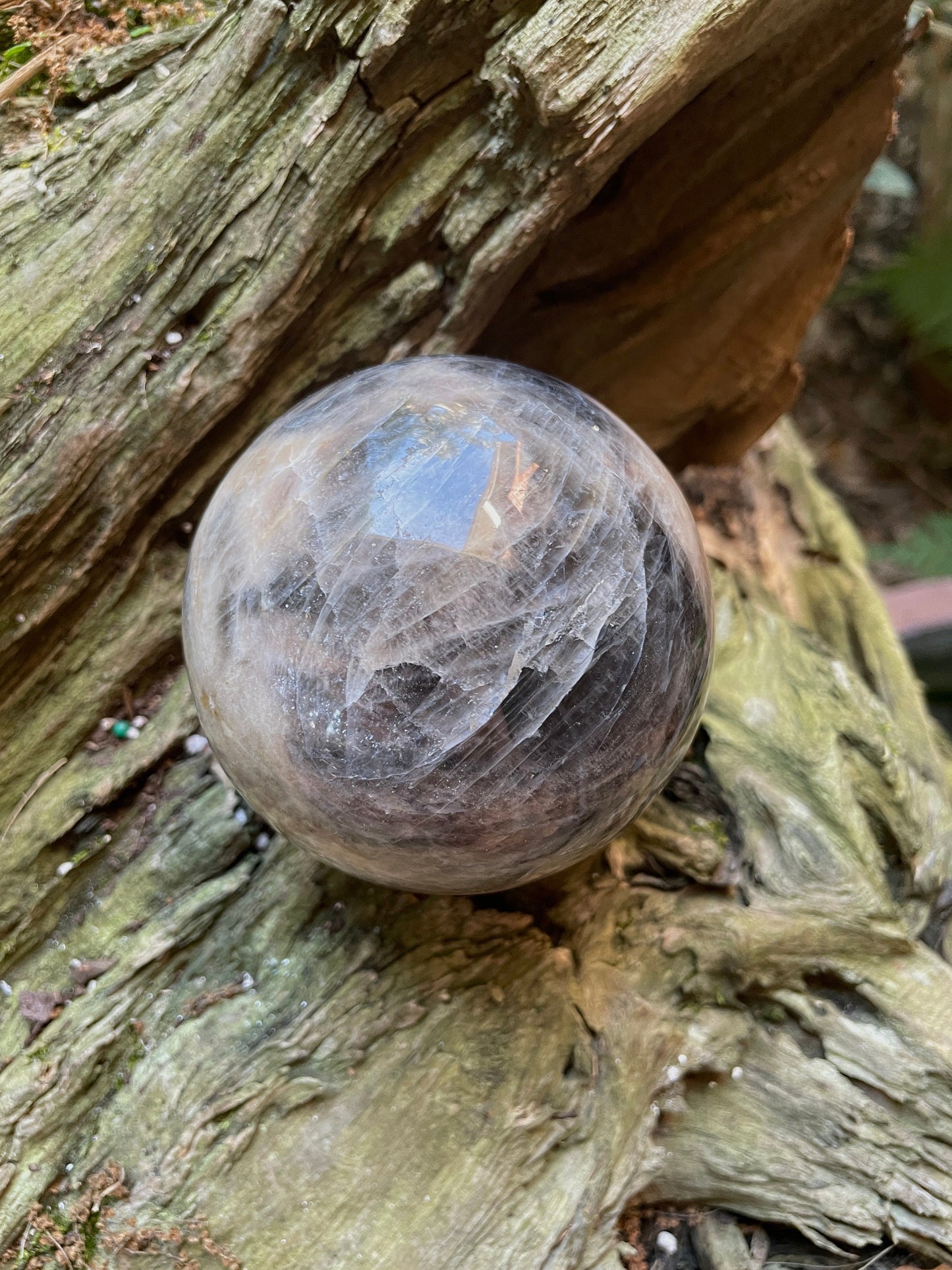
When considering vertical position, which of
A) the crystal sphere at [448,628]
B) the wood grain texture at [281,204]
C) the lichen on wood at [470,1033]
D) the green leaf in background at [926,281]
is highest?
the wood grain texture at [281,204]

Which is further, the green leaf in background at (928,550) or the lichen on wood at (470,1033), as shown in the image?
the green leaf in background at (928,550)

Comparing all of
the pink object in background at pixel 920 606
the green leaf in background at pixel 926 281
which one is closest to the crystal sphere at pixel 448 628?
the pink object in background at pixel 920 606

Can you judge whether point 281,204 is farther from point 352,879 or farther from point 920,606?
point 920,606

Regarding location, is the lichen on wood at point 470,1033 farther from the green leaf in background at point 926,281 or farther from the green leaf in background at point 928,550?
the green leaf in background at point 926,281

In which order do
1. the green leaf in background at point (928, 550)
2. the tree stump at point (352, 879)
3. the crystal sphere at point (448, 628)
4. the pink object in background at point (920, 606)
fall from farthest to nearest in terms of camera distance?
the green leaf in background at point (928, 550) < the pink object in background at point (920, 606) < the tree stump at point (352, 879) < the crystal sphere at point (448, 628)

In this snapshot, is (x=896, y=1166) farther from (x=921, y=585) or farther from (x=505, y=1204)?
(x=921, y=585)

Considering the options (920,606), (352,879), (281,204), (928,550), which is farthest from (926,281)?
(352,879)

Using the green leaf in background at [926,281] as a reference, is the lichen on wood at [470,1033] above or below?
above

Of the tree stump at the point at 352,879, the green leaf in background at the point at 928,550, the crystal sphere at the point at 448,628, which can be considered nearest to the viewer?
the crystal sphere at the point at 448,628
